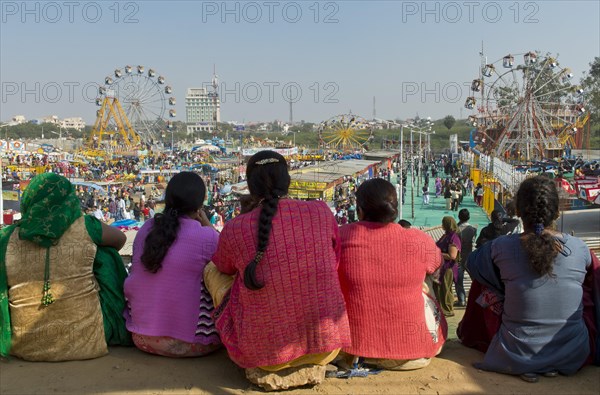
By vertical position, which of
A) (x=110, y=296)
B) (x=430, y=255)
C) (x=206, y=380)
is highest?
(x=430, y=255)

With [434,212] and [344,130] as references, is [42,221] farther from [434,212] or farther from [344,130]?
[344,130]

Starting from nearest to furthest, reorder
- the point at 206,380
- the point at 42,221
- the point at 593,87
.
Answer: the point at 206,380, the point at 42,221, the point at 593,87

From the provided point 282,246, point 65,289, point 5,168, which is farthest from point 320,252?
point 5,168

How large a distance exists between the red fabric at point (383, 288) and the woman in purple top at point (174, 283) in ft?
2.23

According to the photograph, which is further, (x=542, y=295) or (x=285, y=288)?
(x=542, y=295)

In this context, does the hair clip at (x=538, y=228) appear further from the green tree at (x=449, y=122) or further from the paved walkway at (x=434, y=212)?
the green tree at (x=449, y=122)

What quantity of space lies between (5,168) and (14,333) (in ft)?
90.8

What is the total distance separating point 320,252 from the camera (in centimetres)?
235

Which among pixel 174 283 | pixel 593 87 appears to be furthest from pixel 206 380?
pixel 593 87

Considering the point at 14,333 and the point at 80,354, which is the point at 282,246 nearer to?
the point at 80,354

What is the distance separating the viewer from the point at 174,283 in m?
2.71

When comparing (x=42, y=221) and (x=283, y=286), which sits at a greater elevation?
(x=42, y=221)

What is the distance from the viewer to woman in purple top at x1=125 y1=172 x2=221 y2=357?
2695mm

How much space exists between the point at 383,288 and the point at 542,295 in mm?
681
